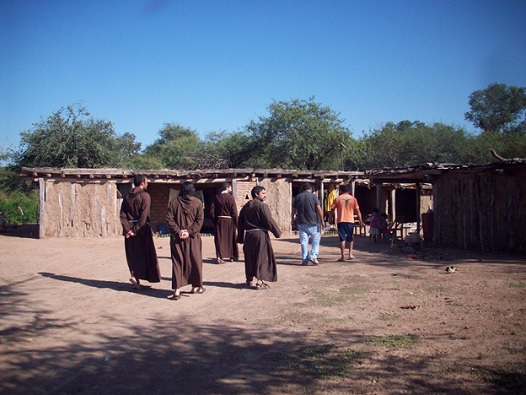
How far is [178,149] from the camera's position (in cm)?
3816

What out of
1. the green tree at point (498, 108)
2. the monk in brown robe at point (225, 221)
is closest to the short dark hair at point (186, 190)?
the monk in brown robe at point (225, 221)

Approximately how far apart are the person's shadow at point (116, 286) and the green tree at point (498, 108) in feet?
121

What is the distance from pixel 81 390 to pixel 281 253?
8.77 m

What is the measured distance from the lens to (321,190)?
19.5 m

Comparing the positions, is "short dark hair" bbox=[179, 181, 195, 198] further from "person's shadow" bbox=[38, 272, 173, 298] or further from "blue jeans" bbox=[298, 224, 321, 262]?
"blue jeans" bbox=[298, 224, 321, 262]

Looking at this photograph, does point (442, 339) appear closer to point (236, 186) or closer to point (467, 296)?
point (467, 296)

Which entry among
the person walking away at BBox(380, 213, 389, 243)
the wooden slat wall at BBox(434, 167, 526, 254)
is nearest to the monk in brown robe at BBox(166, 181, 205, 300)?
the wooden slat wall at BBox(434, 167, 526, 254)

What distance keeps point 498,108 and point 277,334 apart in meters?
42.1

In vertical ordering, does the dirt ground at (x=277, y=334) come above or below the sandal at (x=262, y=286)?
below

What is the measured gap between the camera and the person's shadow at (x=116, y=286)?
7.35m

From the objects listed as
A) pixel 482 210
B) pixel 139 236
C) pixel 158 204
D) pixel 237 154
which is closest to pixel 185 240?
pixel 139 236

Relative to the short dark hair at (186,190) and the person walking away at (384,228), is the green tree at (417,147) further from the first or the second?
the short dark hair at (186,190)

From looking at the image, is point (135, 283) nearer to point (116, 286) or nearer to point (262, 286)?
point (116, 286)

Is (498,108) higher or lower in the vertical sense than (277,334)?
higher
